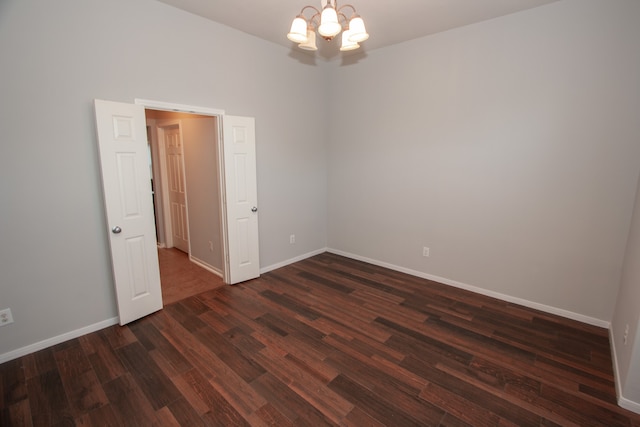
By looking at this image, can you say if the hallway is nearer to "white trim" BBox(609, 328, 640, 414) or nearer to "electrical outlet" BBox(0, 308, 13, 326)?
"electrical outlet" BBox(0, 308, 13, 326)

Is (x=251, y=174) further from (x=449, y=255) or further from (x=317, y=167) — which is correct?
(x=449, y=255)

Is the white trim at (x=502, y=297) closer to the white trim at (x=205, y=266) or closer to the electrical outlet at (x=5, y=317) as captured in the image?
the white trim at (x=205, y=266)

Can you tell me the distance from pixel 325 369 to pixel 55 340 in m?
2.42

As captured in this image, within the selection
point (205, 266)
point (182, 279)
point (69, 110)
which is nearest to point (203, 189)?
point (205, 266)

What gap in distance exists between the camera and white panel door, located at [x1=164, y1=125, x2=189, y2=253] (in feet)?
15.6

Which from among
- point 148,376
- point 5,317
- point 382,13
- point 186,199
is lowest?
point 148,376

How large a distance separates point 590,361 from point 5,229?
4.83 metres

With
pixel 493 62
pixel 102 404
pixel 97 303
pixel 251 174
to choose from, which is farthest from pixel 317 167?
pixel 102 404

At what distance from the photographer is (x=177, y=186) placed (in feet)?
16.3

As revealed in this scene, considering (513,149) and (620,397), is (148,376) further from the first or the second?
(513,149)

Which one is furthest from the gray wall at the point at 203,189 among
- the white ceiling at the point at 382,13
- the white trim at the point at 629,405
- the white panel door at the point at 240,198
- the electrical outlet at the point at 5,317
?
the white trim at the point at 629,405

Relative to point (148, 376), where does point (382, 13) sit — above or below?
above

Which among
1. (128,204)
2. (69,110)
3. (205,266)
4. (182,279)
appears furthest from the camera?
(205,266)

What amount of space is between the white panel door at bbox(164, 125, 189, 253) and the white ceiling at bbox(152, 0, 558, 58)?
78.8 inches
